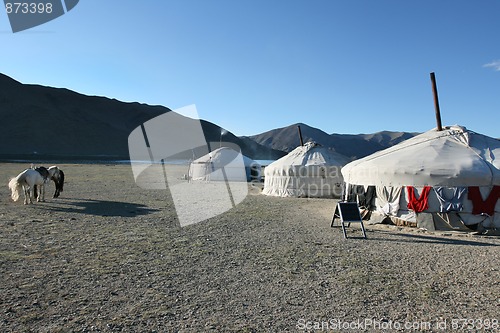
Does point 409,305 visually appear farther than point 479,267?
No

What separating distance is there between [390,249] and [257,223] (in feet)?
12.4

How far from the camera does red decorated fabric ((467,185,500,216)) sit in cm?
904

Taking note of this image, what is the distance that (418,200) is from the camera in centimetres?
955

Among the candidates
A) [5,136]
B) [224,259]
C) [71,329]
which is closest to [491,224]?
[224,259]

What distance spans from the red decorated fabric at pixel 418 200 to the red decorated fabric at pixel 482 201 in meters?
0.98

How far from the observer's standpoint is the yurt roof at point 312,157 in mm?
17234

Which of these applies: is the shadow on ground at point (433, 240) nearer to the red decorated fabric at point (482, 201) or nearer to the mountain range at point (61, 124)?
the red decorated fabric at point (482, 201)

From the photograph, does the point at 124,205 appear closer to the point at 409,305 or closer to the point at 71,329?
the point at 71,329

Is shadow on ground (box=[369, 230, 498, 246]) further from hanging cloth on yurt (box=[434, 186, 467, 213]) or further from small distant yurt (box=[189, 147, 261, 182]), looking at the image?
small distant yurt (box=[189, 147, 261, 182])

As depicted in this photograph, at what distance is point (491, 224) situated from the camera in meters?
9.05

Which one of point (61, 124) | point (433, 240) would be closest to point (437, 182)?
point (433, 240)

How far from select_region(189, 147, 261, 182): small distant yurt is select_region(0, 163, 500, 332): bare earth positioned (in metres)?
17.6

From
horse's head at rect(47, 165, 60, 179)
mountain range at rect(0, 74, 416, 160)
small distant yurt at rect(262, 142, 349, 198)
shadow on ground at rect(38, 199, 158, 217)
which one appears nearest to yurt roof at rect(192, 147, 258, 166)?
small distant yurt at rect(262, 142, 349, 198)

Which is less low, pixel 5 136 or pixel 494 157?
pixel 5 136
